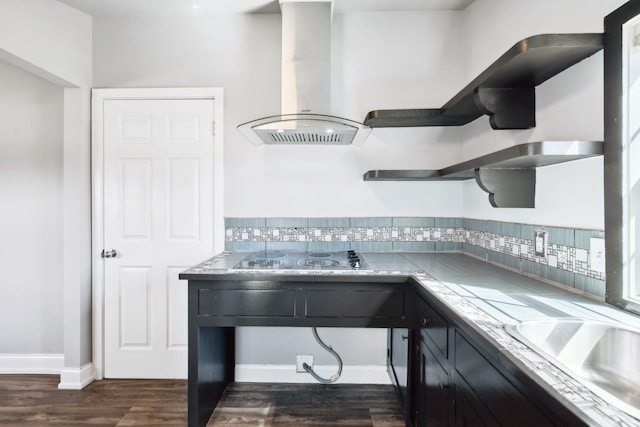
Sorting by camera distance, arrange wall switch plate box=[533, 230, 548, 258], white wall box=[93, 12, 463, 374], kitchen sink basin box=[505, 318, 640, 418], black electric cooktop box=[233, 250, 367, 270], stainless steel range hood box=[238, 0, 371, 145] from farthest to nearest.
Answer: white wall box=[93, 12, 463, 374] → stainless steel range hood box=[238, 0, 371, 145] → black electric cooktop box=[233, 250, 367, 270] → wall switch plate box=[533, 230, 548, 258] → kitchen sink basin box=[505, 318, 640, 418]

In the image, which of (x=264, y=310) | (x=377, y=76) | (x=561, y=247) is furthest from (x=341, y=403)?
(x=377, y=76)

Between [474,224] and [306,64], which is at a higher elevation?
[306,64]

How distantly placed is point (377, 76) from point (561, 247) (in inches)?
62.3

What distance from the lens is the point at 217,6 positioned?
7.56ft

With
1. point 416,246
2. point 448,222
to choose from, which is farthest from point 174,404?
point 448,222

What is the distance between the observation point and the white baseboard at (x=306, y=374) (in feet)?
7.70

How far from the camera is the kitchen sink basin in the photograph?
3.12 feet

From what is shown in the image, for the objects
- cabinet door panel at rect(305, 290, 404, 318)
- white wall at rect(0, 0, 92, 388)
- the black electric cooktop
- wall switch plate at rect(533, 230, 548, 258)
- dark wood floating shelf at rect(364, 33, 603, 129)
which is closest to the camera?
dark wood floating shelf at rect(364, 33, 603, 129)

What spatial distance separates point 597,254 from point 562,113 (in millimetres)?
611

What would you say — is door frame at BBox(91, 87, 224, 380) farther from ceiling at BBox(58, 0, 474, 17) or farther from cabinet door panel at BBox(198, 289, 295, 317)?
cabinet door panel at BBox(198, 289, 295, 317)

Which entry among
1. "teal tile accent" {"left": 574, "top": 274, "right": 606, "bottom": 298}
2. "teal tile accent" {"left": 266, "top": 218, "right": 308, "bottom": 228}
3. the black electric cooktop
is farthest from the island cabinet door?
"teal tile accent" {"left": 266, "top": 218, "right": 308, "bottom": 228}

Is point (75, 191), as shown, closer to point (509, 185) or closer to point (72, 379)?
point (72, 379)

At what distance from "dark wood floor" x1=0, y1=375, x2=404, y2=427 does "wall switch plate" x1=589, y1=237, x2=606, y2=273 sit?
4.33 ft

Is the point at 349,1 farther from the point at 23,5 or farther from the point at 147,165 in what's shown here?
the point at 23,5
